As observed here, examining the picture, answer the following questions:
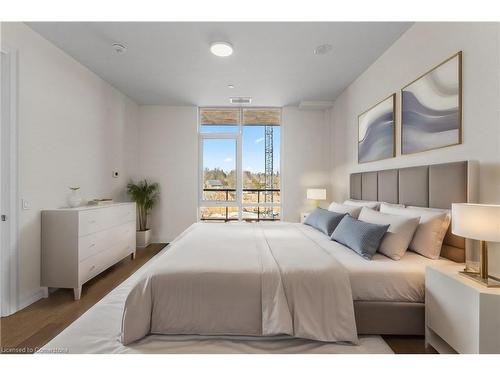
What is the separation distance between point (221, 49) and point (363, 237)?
7.67 ft

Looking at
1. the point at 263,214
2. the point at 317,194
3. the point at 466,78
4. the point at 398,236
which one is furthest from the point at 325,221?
the point at 263,214

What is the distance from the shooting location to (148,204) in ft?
14.2

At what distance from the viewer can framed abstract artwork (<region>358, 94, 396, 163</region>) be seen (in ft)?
8.41

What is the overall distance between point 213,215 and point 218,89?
2390 mm

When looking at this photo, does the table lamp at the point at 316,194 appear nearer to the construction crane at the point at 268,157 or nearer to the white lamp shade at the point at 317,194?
the white lamp shade at the point at 317,194

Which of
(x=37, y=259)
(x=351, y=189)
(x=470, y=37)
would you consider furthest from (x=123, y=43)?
(x=351, y=189)

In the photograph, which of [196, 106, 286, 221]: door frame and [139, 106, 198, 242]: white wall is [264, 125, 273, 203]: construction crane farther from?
[139, 106, 198, 242]: white wall

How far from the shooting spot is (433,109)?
198 centimetres

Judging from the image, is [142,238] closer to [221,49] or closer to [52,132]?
[52,132]

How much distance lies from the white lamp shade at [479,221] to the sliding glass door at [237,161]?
3.46 meters

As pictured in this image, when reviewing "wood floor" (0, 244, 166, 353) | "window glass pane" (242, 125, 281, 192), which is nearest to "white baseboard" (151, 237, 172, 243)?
Answer: "wood floor" (0, 244, 166, 353)

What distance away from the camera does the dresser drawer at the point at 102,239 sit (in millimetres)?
2467

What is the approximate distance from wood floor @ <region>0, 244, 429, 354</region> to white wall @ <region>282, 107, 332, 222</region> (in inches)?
119

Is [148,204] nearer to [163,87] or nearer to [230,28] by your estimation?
[163,87]
